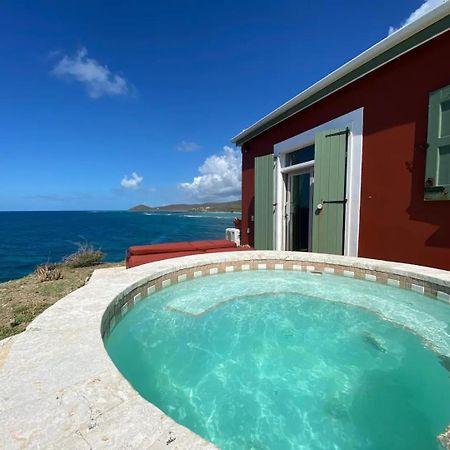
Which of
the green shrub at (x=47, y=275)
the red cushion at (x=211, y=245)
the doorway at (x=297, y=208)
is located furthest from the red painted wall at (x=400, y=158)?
the green shrub at (x=47, y=275)

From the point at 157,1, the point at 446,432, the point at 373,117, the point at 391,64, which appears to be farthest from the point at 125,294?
the point at 157,1

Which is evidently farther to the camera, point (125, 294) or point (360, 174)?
point (360, 174)

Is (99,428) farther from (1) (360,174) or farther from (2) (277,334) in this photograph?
(1) (360,174)

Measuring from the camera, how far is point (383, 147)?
12.2 ft

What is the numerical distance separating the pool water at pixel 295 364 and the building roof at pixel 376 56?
126 inches

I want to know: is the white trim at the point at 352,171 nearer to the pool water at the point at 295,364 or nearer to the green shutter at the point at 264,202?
the pool water at the point at 295,364

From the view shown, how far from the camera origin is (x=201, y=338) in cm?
233

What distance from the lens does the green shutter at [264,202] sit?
5.95 metres

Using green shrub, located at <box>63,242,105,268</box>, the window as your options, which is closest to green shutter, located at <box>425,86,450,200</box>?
the window

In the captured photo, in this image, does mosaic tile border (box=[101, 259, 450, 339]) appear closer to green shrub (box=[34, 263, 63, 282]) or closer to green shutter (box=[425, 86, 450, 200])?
green shutter (box=[425, 86, 450, 200])

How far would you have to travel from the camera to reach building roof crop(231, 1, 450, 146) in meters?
2.91

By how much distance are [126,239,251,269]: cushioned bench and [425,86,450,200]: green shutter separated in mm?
3580

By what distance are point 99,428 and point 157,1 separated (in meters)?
8.47

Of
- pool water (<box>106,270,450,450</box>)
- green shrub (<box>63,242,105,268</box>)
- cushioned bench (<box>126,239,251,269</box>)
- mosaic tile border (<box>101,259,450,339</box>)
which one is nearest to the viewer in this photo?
pool water (<box>106,270,450,450</box>)
